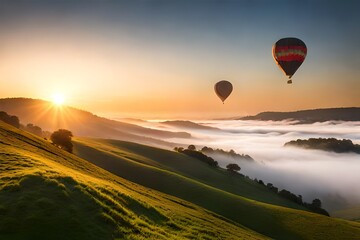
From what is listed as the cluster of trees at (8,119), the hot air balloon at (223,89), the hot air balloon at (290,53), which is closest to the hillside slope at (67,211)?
the cluster of trees at (8,119)

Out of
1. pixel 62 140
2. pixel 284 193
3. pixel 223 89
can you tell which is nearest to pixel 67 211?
pixel 62 140

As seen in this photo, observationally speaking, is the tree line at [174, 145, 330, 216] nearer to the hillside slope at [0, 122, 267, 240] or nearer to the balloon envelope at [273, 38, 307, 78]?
the balloon envelope at [273, 38, 307, 78]

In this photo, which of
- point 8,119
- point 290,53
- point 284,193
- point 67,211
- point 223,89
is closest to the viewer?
point 67,211

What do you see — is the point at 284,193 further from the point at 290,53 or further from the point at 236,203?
the point at 236,203

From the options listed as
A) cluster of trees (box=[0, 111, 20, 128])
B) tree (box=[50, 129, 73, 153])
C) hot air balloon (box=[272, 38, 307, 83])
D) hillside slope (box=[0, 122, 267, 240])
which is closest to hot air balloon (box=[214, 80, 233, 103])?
hot air balloon (box=[272, 38, 307, 83])

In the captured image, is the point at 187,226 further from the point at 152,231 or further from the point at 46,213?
the point at 46,213

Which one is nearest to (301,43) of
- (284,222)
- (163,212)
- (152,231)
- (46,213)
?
(284,222)

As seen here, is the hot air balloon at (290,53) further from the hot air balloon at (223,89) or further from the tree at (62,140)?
the tree at (62,140)

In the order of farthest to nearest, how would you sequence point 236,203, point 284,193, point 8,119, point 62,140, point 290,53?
point 284,193, point 8,119, point 62,140, point 290,53, point 236,203
